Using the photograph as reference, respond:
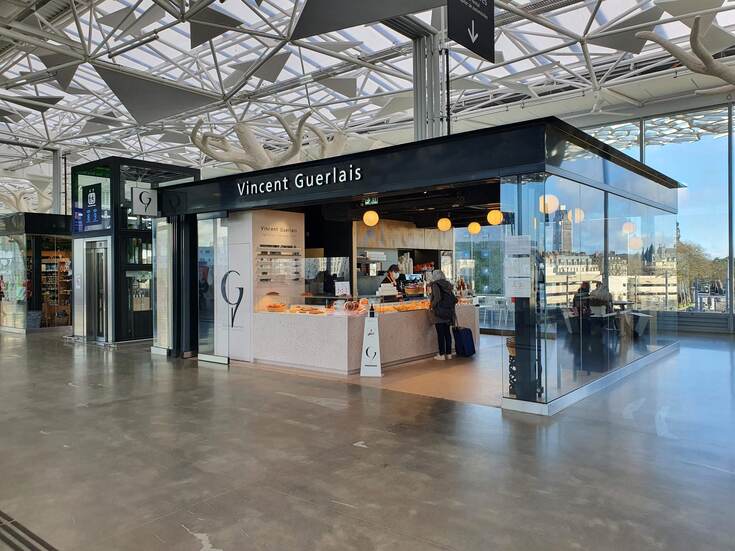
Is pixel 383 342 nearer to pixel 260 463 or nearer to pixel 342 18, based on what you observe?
pixel 260 463

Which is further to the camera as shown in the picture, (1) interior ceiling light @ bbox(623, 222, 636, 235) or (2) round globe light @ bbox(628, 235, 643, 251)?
(2) round globe light @ bbox(628, 235, 643, 251)

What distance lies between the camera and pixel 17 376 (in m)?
8.41

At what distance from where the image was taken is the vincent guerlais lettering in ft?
25.7

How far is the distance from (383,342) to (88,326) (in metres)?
8.22

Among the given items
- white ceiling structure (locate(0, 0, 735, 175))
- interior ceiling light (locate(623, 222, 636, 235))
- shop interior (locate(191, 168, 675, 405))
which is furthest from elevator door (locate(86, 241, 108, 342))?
interior ceiling light (locate(623, 222, 636, 235))

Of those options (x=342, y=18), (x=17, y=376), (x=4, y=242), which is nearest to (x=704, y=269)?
(x=342, y=18)

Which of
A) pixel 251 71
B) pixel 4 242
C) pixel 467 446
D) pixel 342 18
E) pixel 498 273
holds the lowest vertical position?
pixel 467 446

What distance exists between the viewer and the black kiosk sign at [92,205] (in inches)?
508

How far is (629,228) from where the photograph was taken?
28.6 feet

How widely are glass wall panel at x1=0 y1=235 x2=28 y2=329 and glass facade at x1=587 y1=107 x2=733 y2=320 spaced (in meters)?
18.1

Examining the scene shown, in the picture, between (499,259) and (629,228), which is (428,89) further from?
(629,228)

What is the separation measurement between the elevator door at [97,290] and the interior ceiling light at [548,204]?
10.6 meters

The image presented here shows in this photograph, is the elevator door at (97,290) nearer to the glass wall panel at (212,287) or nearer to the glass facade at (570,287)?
the glass wall panel at (212,287)

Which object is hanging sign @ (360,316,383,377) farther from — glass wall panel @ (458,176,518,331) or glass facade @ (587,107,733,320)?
glass facade @ (587,107,733,320)
